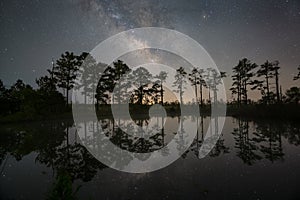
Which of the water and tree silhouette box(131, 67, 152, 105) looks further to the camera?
tree silhouette box(131, 67, 152, 105)

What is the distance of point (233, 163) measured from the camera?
8.41 m

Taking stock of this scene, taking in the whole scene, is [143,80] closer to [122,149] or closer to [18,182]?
[122,149]

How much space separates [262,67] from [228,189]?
46242 mm

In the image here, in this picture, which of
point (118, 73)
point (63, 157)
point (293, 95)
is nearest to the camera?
point (63, 157)

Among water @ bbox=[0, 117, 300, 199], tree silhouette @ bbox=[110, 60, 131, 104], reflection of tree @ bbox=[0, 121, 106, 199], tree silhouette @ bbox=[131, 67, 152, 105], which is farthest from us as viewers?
tree silhouette @ bbox=[131, 67, 152, 105]

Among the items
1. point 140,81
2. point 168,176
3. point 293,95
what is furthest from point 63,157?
point 140,81

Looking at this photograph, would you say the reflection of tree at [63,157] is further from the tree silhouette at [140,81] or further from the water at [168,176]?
the tree silhouette at [140,81]

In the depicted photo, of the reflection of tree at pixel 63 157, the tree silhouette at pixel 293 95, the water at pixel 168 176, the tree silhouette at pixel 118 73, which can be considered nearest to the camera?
the water at pixel 168 176

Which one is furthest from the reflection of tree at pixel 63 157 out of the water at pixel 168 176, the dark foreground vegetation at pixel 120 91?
the dark foreground vegetation at pixel 120 91

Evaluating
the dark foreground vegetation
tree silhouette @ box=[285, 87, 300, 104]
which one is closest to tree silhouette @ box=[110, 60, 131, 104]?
the dark foreground vegetation

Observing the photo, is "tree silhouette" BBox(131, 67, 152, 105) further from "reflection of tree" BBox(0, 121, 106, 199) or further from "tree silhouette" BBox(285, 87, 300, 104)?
"reflection of tree" BBox(0, 121, 106, 199)

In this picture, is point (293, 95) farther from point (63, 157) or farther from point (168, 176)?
point (63, 157)

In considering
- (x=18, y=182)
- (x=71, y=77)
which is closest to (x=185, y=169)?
(x=18, y=182)

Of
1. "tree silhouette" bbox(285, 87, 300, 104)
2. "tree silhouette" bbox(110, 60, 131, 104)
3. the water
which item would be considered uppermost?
"tree silhouette" bbox(110, 60, 131, 104)
